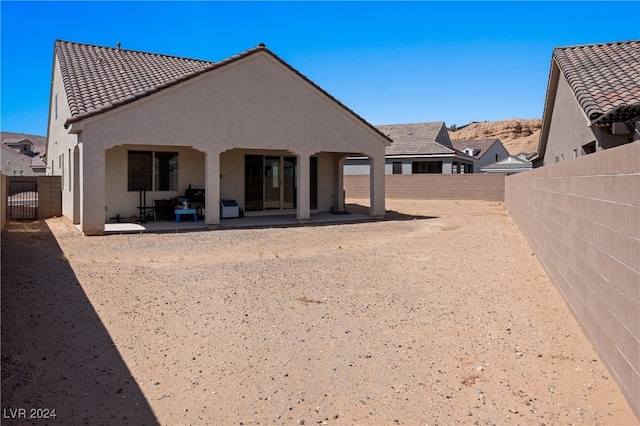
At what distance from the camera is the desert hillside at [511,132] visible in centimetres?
10224

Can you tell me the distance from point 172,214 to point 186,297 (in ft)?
35.7

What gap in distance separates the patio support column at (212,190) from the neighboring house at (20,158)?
132 ft

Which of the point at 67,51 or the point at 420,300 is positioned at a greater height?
the point at 67,51

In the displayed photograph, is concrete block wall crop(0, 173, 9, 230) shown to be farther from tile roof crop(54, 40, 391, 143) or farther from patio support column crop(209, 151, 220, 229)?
patio support column crop(209, 151, 220, 229)

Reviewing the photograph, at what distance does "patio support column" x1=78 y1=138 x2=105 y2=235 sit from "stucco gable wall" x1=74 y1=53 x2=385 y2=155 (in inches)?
12.8

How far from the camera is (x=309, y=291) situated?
7.75m

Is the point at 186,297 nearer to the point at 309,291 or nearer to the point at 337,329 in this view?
the point at 309,291

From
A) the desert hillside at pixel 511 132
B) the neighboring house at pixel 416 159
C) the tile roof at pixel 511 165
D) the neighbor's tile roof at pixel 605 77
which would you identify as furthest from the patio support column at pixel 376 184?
the desert hillside at pixel 511 132

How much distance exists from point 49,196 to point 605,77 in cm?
2037

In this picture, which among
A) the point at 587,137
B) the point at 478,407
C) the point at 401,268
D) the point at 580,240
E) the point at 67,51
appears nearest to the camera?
the point at 478,407

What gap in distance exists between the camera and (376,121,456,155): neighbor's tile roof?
38594 millimetres

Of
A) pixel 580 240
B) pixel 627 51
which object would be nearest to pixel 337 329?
pixel 580 240

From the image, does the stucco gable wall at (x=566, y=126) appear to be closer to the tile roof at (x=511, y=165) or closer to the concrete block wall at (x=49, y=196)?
the concrete block wall at (x=49, y=196)

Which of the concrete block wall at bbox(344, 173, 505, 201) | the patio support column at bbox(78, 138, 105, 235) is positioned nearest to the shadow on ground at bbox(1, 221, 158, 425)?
the patio support column at bbox(78, 138, 105, 235)
